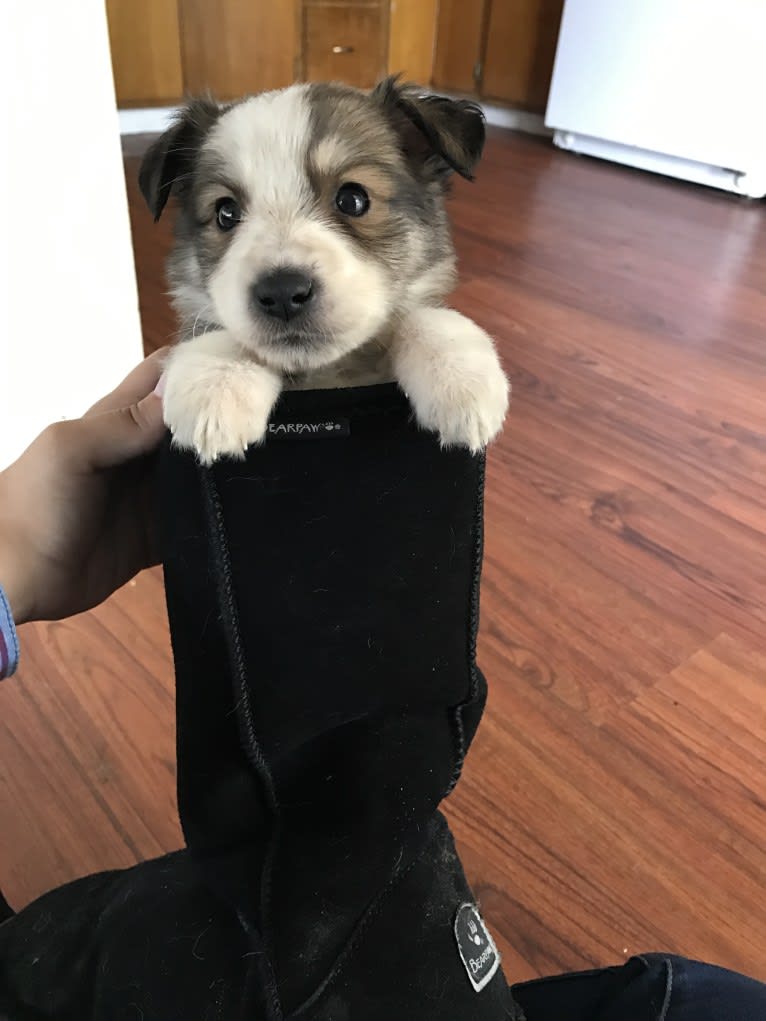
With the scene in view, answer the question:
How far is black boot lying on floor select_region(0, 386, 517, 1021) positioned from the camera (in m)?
0.97

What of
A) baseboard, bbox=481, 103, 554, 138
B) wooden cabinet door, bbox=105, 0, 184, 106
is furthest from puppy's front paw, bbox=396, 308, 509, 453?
baseboard, bbox=481, 103, 554, 138

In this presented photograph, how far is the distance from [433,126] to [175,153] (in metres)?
0.46

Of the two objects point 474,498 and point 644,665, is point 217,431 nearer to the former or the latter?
point 474,498

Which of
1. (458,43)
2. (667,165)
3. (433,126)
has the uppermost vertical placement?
(433,126)

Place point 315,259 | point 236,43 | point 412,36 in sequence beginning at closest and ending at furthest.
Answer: point 315,259 → point 236,43 → point 412,36

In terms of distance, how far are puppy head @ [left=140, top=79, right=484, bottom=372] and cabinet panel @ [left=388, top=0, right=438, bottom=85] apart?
6345 mm

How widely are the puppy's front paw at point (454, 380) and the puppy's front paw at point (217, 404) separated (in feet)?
0.61

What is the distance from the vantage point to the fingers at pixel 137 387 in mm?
1421

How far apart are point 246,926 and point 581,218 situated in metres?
4.83

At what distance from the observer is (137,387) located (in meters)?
1.44

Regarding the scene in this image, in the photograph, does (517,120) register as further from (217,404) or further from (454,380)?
(217,404)

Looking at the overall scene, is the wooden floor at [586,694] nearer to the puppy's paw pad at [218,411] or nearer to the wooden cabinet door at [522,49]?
the puppy's paw pad at [218,411]

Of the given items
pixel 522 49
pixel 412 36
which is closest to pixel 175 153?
pixel 522 49

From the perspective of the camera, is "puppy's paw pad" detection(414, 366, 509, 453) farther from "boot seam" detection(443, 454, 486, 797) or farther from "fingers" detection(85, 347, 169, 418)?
"fingers" detection(85, 347, 169, 418)
